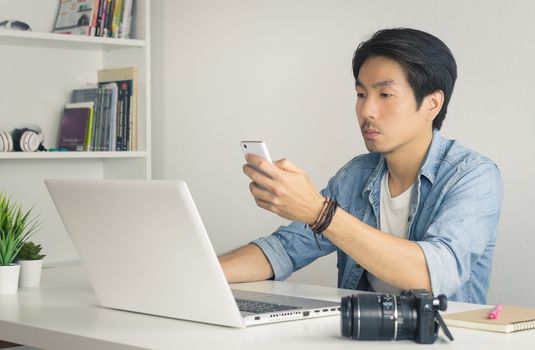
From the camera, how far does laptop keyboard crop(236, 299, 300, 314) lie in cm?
161

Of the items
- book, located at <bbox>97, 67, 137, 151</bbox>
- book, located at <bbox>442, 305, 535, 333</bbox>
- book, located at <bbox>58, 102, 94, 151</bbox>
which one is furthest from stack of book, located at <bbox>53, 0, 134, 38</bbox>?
book, located at <bbox>442, 305, 535, 333</bbox>

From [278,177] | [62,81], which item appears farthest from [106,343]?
[62,81]

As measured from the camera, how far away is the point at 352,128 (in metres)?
3.18

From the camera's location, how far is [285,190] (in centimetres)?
170

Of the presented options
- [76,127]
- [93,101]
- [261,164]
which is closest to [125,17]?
[93,101]

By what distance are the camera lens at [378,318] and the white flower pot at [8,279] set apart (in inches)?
34.0

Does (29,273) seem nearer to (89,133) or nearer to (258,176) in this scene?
(258,176)

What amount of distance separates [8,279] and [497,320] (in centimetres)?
103

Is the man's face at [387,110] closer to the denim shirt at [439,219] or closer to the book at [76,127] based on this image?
the denim shirt at [439,219]

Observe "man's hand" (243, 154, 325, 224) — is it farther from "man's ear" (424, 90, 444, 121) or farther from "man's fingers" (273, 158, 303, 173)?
"man's ear" (424, 90, 444, 121)

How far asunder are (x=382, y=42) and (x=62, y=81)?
1.97 metres

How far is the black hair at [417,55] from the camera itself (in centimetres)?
216

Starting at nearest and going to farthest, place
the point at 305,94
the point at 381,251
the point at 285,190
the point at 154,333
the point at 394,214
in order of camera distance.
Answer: the point at 154,333
the point at 285,190
the point at 381,251
the point at 394,214
the point at 305,94

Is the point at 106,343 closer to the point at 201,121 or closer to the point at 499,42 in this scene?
the point at 499,42
